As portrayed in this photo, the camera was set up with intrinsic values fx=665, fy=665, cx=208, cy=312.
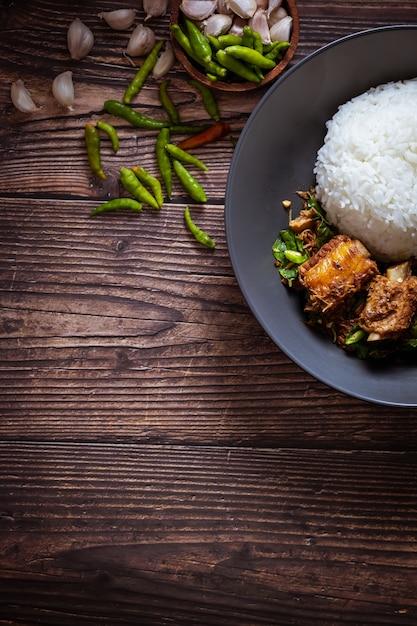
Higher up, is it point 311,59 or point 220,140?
point 311,59

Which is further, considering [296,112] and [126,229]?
[126,229]

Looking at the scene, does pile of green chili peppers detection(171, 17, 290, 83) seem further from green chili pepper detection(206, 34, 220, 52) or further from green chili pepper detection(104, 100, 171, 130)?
green chili pepper detection(104, 100, 171, 130)

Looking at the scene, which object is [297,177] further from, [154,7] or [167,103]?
[154,7]

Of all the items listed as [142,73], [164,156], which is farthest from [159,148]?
[142,73]

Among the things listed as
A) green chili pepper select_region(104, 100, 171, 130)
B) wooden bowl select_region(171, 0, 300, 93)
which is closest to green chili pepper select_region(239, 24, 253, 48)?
wooden bowl select_region(171, 0, 300, 93)

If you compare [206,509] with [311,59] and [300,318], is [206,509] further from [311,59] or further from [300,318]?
[311,59]

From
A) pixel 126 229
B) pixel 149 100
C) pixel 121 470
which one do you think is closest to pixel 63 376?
pixel 121 470
